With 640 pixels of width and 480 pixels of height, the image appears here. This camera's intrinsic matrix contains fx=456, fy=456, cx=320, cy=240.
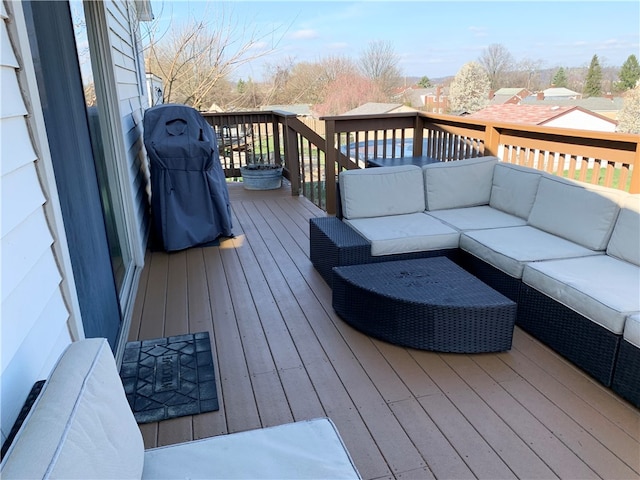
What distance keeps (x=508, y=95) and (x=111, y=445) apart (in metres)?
23.3

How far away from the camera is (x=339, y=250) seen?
3.17 metres

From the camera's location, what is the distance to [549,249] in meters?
2.85

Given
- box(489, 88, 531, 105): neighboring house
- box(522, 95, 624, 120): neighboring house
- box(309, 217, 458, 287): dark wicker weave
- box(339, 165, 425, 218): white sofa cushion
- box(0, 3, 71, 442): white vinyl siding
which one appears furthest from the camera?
box(489, 88, 531, 105): neighboring house

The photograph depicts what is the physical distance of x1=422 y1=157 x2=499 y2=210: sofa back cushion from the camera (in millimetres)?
3820

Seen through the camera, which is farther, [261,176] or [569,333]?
[261,176]

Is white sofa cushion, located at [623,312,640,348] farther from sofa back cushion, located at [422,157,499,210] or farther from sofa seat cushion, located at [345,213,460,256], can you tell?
sofa back cushion, located at [422,157,499,210]

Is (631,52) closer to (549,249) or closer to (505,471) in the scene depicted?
(549,249)

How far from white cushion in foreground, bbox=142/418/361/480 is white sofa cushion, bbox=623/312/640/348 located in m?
1.49

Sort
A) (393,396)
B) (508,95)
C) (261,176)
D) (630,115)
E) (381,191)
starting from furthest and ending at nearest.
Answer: (508,95), (630,115), (261,176), (381,191), (393,396)

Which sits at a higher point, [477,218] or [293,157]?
[293,157]

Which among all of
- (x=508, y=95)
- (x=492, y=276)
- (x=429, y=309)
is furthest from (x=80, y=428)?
(x=508, y=95)

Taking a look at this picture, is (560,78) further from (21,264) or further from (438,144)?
(21,264)

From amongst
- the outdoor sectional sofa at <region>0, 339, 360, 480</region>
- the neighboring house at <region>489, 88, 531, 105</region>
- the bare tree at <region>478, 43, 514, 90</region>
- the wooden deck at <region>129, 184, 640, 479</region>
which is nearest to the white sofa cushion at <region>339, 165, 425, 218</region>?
the wooden deck at <region>129, 184, 640, 479</region>

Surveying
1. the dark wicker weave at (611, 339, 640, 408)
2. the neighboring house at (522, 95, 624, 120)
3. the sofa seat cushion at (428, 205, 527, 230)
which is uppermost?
the neighboring house at (522, 95, 624, 120)
